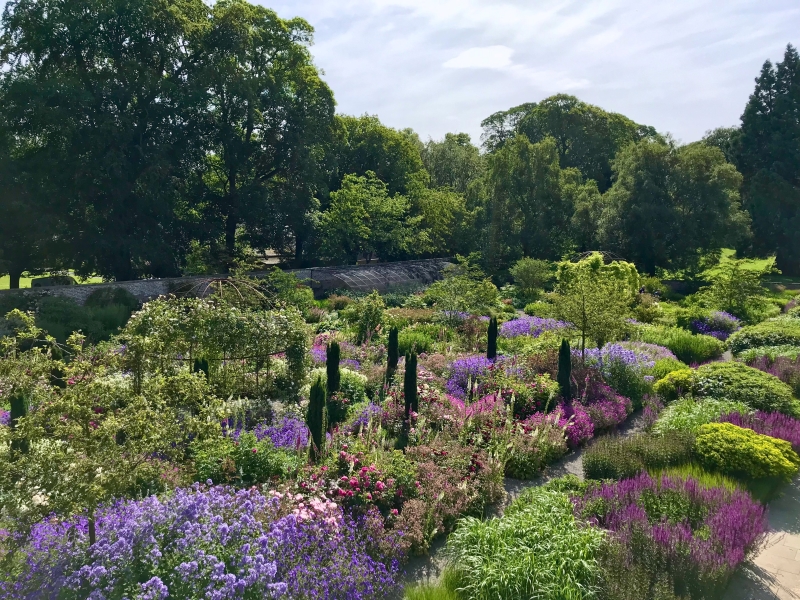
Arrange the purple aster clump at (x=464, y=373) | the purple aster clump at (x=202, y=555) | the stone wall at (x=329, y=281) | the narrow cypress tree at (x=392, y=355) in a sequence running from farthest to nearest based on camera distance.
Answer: the stone wall at (x=329, y=281)
the narrow cypress tree at (x=392, y=355)
the purple aster clump at (x=464, y=373)
the purple aster clump at (x=202, y=555)

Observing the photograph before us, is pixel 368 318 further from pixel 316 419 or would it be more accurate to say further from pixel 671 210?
pixel 671 210

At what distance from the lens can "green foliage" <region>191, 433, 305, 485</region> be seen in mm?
6477

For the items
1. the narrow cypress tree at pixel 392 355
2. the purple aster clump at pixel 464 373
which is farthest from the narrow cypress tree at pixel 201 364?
the purple aster clump at pixel 464 373

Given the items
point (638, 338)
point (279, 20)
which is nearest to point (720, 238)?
point (638, 338)

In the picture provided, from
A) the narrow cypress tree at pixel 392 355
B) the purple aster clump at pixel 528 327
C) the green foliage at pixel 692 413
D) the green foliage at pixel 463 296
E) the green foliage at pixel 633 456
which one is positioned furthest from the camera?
the green foliage at pixel 463 296

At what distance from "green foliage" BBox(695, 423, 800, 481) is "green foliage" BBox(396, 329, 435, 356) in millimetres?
7215

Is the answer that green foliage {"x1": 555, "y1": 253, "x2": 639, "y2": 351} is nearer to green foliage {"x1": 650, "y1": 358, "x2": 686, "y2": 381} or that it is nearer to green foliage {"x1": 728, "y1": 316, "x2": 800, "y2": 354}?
green foliage {"x1": 650, "y1": 358, "x2": 686, "y2": 381}

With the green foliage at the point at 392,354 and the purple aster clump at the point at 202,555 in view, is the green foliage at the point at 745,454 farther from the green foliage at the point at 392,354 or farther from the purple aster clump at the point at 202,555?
the green foliage at the point at 392,354

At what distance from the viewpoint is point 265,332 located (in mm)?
9875

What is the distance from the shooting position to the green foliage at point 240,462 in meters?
6.48

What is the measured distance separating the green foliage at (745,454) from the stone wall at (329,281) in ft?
42.2

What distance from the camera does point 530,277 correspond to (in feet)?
78.4

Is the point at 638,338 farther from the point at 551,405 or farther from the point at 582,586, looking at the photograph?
the point at 582,586

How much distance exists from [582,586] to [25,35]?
24172mm
